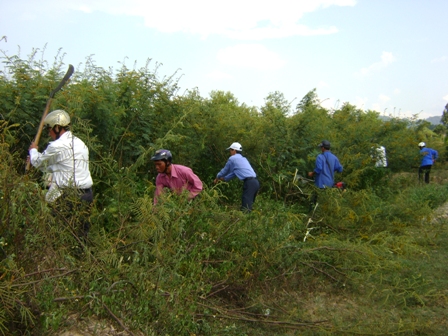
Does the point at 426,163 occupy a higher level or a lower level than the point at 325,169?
lower

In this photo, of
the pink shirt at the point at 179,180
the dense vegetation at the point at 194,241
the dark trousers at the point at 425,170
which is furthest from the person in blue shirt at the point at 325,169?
the dark trousers at the point at 425,170

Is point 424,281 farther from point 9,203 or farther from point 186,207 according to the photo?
point 9,203

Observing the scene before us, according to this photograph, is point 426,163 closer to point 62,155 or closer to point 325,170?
point 325,170

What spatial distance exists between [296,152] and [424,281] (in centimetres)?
522

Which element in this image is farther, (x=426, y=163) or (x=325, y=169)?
(x=426, y=163)

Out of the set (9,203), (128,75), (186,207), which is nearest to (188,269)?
(186,207)

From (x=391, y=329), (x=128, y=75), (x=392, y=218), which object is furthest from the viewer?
(x=392, y=218)

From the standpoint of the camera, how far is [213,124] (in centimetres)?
984

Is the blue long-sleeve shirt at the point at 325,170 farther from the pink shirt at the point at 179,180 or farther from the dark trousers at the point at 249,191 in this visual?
the pink shirt at the point at 179,180

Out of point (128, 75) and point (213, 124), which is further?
point (213, 124)

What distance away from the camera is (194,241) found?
17.5ft

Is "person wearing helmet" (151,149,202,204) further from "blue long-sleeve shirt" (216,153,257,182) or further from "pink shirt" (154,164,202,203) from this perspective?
"blue long-sleeve shirt" (216,153,257,182)

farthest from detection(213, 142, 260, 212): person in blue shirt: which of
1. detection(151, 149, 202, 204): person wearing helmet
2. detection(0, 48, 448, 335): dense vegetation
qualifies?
detection(151, 149, 202, 204): person wearing helmet

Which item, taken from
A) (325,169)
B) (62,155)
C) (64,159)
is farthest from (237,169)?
(64,159)
